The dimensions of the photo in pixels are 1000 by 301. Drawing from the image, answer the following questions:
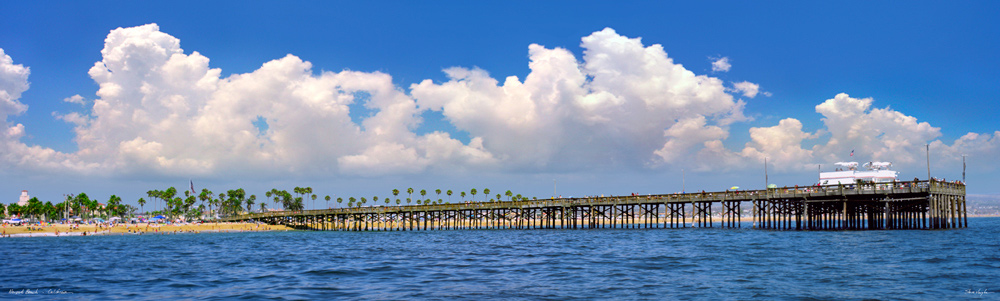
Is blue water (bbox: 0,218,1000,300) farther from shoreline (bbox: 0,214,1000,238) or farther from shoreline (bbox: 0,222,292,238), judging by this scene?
shoreline (bbox: 0,214,1000,238)

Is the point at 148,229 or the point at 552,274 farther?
the point at 148,229

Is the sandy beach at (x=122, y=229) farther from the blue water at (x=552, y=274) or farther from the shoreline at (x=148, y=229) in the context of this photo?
the blue water at (x=552, y=274)

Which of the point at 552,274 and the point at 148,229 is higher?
the point at 552,274

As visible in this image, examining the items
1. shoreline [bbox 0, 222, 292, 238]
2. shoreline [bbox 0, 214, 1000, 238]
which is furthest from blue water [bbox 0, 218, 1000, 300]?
shoreline [bbox 0, 214, 1000, 238]

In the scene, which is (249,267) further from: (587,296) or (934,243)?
(934,243)

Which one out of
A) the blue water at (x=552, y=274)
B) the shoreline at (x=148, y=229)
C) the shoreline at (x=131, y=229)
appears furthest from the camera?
the shoreline at (x=148, y=229)

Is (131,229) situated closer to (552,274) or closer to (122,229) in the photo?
(122,229)

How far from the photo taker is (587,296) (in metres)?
18.5

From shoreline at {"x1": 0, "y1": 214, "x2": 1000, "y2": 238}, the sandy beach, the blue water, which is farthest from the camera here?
shoreline at {"x1": 0, "y1": 214, "x2": 1000, "y2": 238}

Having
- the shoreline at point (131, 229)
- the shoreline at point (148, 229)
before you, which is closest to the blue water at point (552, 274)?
the shoreline at point (131, 229)

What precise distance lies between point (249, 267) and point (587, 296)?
18070 millimetres

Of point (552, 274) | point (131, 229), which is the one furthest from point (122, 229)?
point (552, 274)

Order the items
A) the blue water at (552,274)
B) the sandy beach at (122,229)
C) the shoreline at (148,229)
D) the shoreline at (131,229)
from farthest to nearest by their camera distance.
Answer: the shoreline at (148,229), the shoreline at (131,229), the sandy beach at (122,229), the blue water at (552,274)

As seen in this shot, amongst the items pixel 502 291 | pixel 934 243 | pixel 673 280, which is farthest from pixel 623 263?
pixel 934 243
